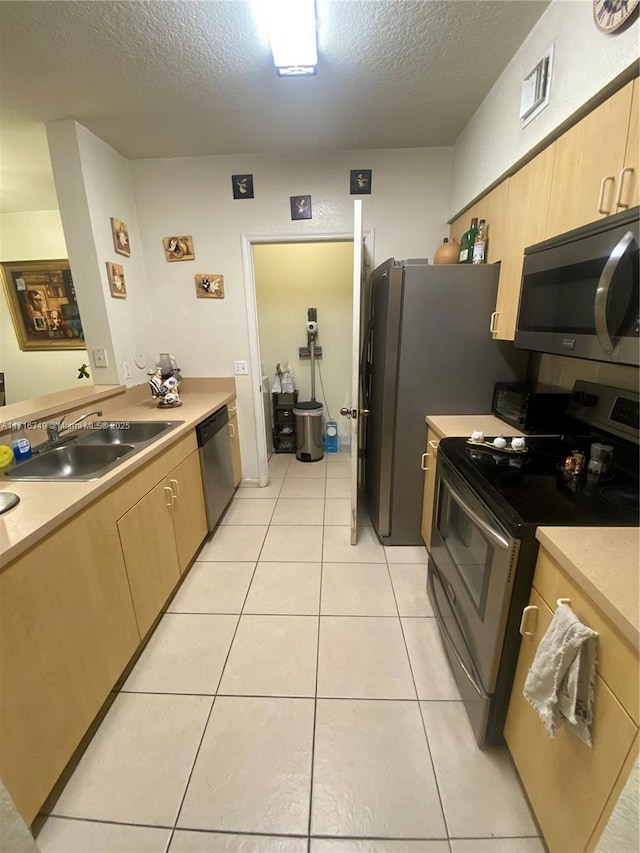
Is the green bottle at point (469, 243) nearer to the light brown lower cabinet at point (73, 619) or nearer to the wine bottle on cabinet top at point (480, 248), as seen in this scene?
the wine bottle on cabinet top at point (480, 248)

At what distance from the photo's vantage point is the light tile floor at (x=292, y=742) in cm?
98

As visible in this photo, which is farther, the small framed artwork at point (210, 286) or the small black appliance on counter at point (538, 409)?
the small framed artwork at point (210, 286)

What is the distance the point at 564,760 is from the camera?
2.64 ft

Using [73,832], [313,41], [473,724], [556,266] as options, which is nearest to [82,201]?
[313,41]

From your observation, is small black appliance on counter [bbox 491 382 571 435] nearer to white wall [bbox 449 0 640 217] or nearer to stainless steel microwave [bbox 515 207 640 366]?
stainless steel microwave [bbox 515 207 640 366]

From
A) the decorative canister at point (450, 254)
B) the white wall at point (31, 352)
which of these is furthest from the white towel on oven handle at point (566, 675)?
the white wall at point (31, 352)

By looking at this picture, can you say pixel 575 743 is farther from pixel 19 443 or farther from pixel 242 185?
pixel 242 185

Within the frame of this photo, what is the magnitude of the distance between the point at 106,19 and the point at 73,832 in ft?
9.16

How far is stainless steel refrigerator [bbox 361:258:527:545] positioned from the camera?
1.75m

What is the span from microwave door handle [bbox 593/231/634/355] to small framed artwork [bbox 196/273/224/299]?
2.40 m

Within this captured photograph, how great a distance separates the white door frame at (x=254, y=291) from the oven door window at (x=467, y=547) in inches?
71.2

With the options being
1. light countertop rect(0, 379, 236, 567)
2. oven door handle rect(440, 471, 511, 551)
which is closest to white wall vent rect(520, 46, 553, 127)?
oven door handle rect(440, 471, 511, 551)

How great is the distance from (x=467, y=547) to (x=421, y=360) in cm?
101

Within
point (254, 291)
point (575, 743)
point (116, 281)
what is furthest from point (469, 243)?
point (116, 281)
